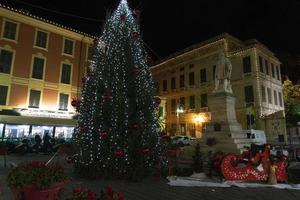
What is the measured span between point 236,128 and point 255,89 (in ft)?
58.7

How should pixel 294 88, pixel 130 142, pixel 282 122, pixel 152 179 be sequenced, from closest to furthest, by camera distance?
pixel 130 142 → pixel 152 179 → pixel 282 122 → pixel 294 88

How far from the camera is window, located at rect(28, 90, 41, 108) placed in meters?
21.9

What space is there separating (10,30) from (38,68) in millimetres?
3841

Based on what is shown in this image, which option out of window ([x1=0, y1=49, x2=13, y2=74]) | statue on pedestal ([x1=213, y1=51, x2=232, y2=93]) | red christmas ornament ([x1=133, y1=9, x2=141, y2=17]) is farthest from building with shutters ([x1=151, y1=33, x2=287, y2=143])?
red christmas ornament ([x1=133, y1=9, x2=141, y2=17])

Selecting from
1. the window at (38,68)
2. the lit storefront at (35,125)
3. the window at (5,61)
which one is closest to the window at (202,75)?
the lit storefront at (35,125)

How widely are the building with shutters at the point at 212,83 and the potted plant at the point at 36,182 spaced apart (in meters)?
24.6

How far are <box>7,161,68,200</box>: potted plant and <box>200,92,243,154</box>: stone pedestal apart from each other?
9.66m

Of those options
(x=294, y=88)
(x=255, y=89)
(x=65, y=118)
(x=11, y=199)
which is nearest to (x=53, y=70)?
(x=65, y=118)

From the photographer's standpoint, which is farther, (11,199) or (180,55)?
(180,55)

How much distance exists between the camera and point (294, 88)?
3769 cm

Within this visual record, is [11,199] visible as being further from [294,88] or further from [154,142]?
[294,88]

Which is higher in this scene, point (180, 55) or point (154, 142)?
point (180, 55)

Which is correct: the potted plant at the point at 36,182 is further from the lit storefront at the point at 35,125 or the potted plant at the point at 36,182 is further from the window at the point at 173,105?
the window at the point at 173,105

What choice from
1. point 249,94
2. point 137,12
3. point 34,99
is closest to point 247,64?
point 249,94
